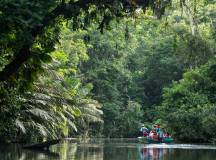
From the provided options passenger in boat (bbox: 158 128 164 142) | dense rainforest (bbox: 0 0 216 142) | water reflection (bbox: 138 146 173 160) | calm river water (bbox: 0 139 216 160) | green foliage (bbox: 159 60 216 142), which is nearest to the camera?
dense rainforest (bbox: 0 0 216 142)

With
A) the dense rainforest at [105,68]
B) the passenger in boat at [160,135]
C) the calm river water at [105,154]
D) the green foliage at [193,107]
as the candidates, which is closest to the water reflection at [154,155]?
the calm river water at [105,154]

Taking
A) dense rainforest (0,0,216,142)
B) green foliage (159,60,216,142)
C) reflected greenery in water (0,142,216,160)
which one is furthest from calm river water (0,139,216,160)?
green foliage (159,60,216,142)

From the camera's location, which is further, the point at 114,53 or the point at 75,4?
the point at 114,53

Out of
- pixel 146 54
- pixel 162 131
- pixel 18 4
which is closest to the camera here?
pixel 18 4

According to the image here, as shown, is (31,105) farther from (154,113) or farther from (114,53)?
(154,113)

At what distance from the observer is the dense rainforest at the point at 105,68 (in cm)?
1149

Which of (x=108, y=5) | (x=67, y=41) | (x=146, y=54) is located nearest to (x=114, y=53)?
(x=146, y=54)

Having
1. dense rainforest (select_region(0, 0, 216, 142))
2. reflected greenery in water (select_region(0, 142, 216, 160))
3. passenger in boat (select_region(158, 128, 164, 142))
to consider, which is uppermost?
dense rainforest (select_region(0, 0, 216, 142))

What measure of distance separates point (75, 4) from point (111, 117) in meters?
43.4

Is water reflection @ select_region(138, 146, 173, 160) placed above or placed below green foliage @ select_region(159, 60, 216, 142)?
below

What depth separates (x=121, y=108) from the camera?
183 feet

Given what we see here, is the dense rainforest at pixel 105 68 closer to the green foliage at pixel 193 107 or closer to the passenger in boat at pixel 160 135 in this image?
the green foliage at pixel 193 107

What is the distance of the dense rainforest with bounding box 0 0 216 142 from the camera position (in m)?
11.5

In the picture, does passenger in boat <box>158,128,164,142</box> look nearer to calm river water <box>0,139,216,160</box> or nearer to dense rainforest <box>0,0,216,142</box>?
dense rainforest <box>0,0,216,142</box>
